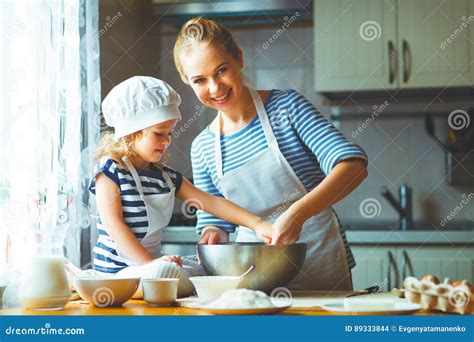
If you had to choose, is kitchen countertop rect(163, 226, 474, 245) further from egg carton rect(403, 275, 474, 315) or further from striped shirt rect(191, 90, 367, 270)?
egg carton rect(403, 275, 474, 315)

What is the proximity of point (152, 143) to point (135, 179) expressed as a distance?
0.18 feet

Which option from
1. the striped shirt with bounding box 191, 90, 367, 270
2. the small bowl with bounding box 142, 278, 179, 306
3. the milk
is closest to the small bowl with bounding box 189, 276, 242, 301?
the small bowl with bounding box 142, 278, 179, 306

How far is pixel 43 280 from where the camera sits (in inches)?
30.3

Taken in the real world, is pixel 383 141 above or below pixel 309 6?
below

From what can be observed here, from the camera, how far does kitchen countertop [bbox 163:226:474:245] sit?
1503mm

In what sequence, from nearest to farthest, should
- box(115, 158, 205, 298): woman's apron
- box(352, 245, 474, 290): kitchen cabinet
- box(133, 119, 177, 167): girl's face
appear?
box(115, 158, 205, 298): woman's apron < box(133, 119, 177, 167): girl's face < box(352, 245, 474, 290): kitchen cabinet

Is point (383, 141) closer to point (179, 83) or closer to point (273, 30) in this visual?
point (273, 30)

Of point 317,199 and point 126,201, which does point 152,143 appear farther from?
point 317,199

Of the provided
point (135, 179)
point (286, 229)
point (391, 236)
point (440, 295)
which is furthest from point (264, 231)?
point (391, 236)

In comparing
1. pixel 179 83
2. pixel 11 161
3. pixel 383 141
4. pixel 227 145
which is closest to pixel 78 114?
pixel 11 161

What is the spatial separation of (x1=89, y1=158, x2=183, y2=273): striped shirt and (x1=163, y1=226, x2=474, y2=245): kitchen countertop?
0.61m

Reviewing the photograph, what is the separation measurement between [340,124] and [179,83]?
1.54ft

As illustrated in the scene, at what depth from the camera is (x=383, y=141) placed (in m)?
1.86

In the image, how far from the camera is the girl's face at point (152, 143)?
3.01 ft
